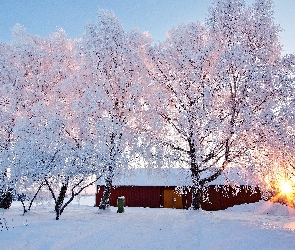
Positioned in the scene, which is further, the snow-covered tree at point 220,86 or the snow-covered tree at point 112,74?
the snow-covered tree at point 112,74

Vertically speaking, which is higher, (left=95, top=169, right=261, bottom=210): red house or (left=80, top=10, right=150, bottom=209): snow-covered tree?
(left=80, top=10, right=150, bottom=209): snow-covered tree

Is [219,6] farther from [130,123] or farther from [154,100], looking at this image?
[130,123]

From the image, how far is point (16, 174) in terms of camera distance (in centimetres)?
1300

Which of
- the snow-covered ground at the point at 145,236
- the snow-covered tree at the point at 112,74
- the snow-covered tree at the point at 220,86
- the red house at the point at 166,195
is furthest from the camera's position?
the red house at the point at 166,195

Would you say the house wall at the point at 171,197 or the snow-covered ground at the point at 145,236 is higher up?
the house wall at the point at 171,197

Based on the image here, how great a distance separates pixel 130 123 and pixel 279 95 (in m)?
8.12

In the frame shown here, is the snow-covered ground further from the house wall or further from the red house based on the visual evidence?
the house wall

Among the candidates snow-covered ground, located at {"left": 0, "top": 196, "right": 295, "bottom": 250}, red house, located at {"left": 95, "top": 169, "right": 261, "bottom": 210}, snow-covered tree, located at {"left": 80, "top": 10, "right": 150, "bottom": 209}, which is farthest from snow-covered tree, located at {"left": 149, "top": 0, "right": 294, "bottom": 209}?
red house, located at {"left": 95, "top": 169, "right": 261, "bottom": 210}

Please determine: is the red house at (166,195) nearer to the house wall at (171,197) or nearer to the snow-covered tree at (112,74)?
the house wall at (171,197)

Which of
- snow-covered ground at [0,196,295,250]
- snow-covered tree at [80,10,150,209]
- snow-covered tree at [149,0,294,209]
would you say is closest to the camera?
snow-covered ground at [0,196,295,250]

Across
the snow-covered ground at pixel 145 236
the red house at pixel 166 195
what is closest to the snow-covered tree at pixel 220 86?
the snow-covered ground at pixel 145 236

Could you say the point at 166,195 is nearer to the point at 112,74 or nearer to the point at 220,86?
the point at 112,74

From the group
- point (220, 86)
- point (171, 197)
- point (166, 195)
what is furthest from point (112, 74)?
point (171, 197)

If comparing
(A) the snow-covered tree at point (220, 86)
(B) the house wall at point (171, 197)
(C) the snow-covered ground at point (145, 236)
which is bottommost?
(C) the snow-covered ground at point (145, 236)
